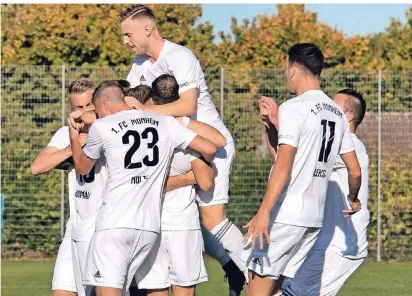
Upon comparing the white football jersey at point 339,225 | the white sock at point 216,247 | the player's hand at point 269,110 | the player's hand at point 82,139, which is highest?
the player's hand at point 269,110

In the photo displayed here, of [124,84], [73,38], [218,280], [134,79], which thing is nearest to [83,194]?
[124,84]

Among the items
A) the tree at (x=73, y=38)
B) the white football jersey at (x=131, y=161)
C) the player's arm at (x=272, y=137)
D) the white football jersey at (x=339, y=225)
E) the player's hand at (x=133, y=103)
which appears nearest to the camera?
the white football jersey at (x=131, y=161)

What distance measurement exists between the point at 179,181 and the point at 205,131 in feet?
1.44

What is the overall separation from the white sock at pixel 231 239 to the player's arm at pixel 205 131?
116 centimetres

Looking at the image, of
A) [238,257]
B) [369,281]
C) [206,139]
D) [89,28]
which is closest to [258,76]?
[89,28]

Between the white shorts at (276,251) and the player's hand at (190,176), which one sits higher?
the player's hand at (190,176)

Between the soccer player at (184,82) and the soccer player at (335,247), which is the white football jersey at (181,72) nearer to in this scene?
the soccer player at (184,82)

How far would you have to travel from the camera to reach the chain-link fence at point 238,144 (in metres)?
16.8

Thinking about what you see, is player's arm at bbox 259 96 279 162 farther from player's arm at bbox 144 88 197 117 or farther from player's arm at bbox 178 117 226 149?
player's arm at bbox 144 88 197 117

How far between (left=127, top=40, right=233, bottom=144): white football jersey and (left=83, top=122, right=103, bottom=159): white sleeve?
1021mm

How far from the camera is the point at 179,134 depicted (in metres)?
7.82

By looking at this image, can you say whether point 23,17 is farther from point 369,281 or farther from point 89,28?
point 369,281

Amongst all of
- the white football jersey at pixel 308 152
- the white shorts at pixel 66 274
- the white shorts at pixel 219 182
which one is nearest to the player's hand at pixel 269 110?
A: the white football jersey at pixel 308 152

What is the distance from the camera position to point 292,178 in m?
8.00
